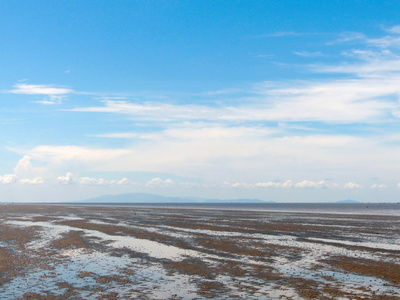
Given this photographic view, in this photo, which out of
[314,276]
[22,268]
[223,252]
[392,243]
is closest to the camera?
[314,276]

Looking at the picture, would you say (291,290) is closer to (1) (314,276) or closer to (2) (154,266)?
(1) (314,276)

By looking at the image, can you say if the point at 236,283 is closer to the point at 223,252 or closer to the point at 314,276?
the point at 314,276

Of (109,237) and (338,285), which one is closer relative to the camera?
(338,285)

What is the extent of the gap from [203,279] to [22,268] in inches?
391

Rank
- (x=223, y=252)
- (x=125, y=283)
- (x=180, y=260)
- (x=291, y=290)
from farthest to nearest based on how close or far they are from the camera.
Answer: (x=223, y=252), (x=180, y=260), (x=125, y=283), (x=291, y=290)

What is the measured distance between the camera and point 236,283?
17.5 meters

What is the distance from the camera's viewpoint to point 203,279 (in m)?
18.3

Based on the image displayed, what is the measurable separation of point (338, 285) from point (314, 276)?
2057 millimetres

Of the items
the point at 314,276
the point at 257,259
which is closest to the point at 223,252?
the point at 257,259

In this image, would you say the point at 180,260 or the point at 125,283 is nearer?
the point at 125,283

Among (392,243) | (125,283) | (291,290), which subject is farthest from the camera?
(392,243)

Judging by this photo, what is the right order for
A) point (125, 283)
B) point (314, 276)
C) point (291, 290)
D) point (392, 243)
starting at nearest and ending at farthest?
point (291, 290)
point (125, 283)
point (314, 276)
point (392, 243)

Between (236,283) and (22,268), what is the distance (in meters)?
11.6

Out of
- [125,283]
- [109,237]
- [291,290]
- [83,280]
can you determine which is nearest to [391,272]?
[291,290]
